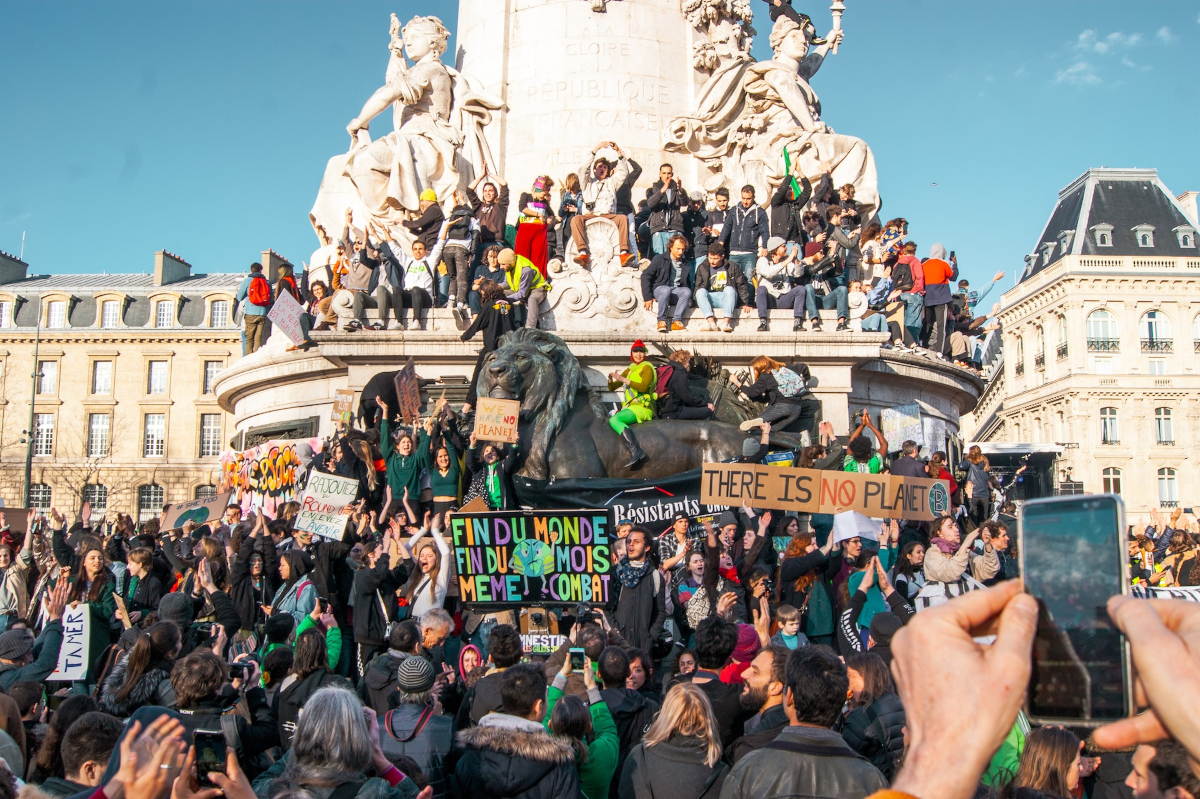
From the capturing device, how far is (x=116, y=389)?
204 feet

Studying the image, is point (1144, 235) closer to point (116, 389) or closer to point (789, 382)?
point (116, 389)

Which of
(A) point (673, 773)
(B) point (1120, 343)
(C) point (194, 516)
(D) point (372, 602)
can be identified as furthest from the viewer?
(B) point (1120, 343)

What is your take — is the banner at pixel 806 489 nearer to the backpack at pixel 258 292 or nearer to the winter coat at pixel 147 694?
the winter coat at pixel 147 694

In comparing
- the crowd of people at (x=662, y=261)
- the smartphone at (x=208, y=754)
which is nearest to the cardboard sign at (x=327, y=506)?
the crowd of people at (x=662, y=261)

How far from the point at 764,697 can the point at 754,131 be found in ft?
57.6

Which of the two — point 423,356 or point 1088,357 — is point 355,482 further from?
point 1088,357

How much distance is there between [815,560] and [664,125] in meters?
13.7

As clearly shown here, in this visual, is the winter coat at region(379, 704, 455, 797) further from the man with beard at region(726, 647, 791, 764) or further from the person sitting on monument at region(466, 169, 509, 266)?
the person sitting on monument at region(466, 169, 509, 266)

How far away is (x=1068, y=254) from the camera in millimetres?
62594

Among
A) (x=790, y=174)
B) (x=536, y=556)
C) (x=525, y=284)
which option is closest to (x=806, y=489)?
(x=536, y=556)

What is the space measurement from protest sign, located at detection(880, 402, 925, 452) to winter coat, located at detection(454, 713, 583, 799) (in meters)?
13.0

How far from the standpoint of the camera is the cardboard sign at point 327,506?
37.5 ft

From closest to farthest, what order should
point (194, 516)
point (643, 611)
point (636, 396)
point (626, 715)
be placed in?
point (626, 715)
point (643, 611)
point (636, 396)
point (194, 516)

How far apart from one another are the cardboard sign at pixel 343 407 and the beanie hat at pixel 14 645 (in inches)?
360
